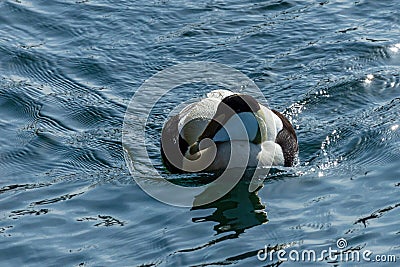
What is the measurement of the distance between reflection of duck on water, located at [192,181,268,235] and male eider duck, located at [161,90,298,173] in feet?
1.24

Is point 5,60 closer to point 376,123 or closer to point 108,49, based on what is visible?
point 108,49

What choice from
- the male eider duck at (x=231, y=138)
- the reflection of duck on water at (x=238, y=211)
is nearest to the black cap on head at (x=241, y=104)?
the male eider duck at (x=231, y=138)

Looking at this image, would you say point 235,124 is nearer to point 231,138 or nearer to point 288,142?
point 231,138

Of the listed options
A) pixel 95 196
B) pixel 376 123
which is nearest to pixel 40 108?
pixel 95 196

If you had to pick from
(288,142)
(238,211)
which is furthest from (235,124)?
(238,211)

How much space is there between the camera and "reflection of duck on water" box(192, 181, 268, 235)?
795cm

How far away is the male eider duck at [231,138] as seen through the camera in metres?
8.95

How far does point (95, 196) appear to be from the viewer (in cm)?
851

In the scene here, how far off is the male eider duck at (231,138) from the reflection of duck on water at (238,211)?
377 millimetres

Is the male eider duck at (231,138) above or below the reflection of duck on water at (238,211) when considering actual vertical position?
above

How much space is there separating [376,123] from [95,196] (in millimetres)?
3009

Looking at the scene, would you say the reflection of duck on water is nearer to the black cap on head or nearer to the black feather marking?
the black feather marking

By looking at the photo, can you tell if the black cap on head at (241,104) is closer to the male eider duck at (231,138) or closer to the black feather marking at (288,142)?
the male eider duck at (231,138)

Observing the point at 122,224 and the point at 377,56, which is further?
the point at 377,56
